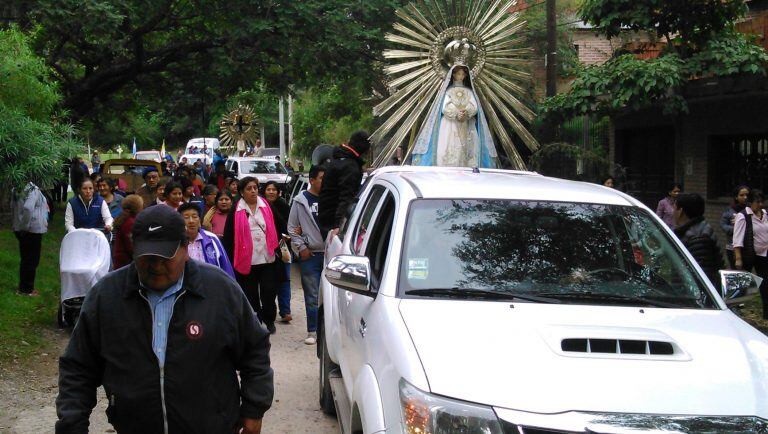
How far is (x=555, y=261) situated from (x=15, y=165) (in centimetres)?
510

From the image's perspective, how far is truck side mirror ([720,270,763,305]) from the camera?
175 inches

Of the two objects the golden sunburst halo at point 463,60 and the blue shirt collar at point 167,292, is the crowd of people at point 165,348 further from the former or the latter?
the golden sunburst halo at point 463,60

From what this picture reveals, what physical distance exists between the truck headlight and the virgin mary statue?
8794 millimetres

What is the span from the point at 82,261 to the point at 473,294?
603cm

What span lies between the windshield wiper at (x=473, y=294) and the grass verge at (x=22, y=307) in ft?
18.3

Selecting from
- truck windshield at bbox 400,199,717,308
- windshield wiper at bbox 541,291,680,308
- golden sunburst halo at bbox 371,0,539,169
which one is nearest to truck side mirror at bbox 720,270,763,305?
truck windshield at bbox 400,199,717,308

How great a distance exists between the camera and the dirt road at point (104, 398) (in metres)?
6.42

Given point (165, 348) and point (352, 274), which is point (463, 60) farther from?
point (165, 348)

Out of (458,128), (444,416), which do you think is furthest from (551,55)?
(444,416)

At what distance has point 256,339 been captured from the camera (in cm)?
347

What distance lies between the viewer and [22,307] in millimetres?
10070

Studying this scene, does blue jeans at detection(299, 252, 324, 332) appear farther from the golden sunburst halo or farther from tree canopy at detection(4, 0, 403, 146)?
tree canopy at detection(4, 0, 403, 146)

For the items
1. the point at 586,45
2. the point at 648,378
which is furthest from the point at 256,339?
the point at 586,45

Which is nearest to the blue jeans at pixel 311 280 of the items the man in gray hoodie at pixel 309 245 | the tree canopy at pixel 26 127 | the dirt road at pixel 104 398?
the man in gray hoodie at pixel 309 245
